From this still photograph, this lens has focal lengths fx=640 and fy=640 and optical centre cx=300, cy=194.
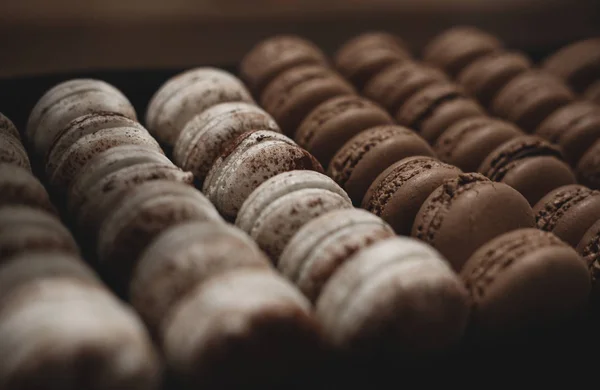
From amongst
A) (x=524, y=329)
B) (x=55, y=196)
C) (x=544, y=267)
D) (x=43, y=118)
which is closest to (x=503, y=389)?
(x=524, y=329)

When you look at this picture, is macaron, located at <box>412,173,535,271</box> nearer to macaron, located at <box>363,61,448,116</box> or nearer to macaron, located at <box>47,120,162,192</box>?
macaron, located at <box>47,120,162,192</box>

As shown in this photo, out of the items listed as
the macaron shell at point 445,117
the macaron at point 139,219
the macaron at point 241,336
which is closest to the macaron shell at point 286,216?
the macaron at point 139,219

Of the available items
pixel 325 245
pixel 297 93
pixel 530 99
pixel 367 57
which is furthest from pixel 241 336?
pixel 367 57

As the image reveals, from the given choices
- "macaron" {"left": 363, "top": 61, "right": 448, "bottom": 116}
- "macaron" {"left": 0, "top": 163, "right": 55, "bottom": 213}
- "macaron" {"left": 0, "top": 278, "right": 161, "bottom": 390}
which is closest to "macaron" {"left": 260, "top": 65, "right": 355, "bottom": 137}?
"macaron" {"left": 363, "top": 61, "right": 448, "bottom": 116}

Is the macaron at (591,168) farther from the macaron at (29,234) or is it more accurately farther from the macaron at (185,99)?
the macaron at (29,234)

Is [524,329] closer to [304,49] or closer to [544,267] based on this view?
[544,267]
